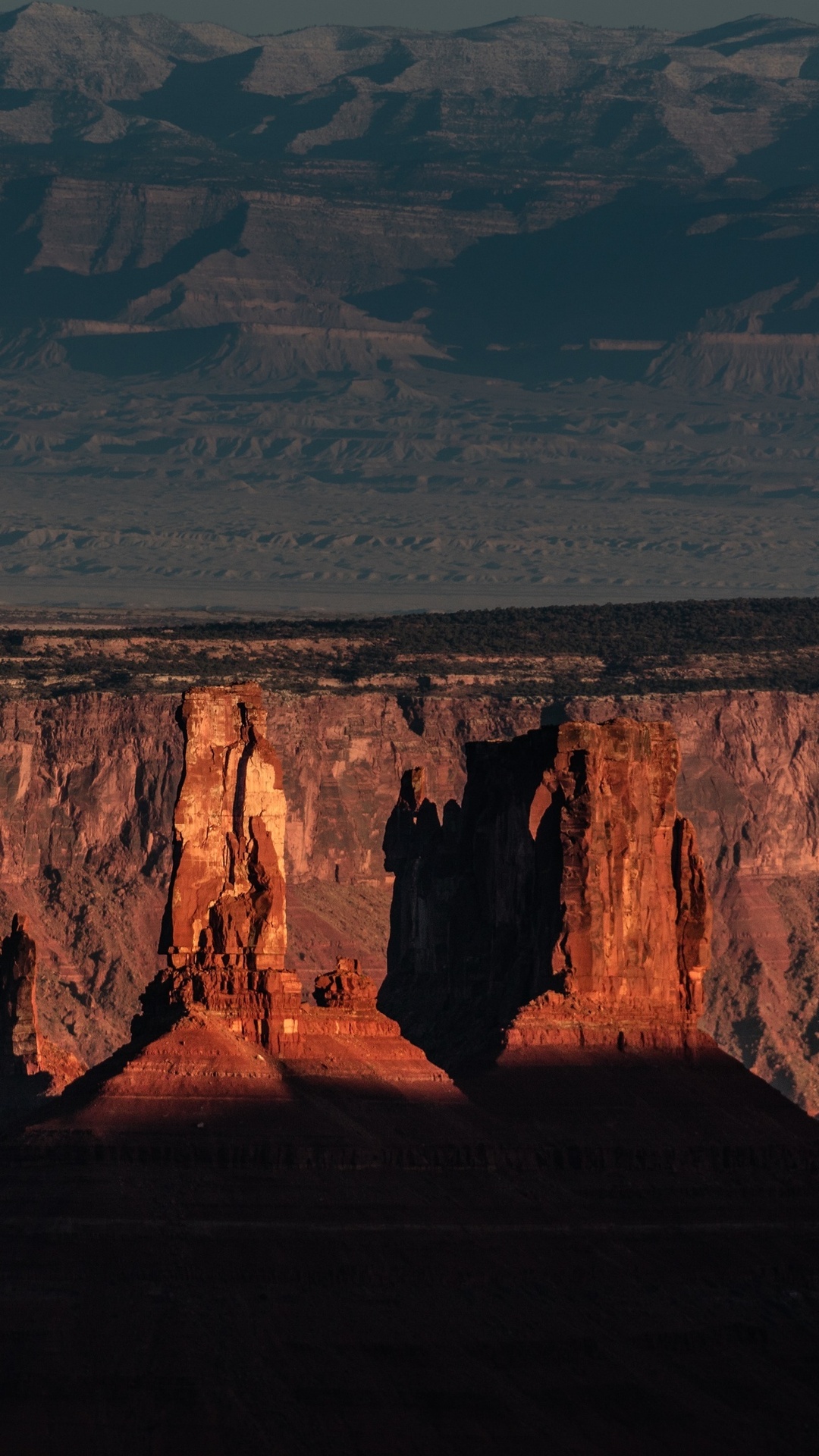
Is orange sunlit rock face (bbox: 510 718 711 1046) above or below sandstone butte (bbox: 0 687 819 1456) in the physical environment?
above

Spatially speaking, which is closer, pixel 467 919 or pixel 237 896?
pixel 237 896

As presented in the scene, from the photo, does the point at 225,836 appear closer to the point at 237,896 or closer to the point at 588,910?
the point at 237,896

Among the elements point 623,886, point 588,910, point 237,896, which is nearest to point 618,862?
point 623,886

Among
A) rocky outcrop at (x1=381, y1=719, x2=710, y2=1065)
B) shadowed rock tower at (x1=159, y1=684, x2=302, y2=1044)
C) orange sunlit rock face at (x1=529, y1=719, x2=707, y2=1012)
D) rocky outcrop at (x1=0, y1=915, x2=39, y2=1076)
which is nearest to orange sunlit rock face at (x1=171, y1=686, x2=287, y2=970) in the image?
shadowed rock tower at (x1=159, y1=684, x2=302, y2=1044)

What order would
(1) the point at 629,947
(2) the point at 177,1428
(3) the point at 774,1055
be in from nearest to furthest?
(2) the point at 177,1428
(1) the point at 629,947
(3) the point at 774,1055

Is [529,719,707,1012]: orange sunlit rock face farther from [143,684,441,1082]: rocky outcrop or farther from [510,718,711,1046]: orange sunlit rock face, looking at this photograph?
[143,684,441,1082]: rocky outcrop

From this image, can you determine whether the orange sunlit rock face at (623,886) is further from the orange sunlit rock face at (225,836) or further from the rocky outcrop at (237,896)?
the orange sunlit rock face at (225,836)

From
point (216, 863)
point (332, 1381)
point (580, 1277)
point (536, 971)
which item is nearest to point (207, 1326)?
point (332, 1381)

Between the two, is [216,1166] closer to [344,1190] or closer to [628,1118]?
[344,1190]
